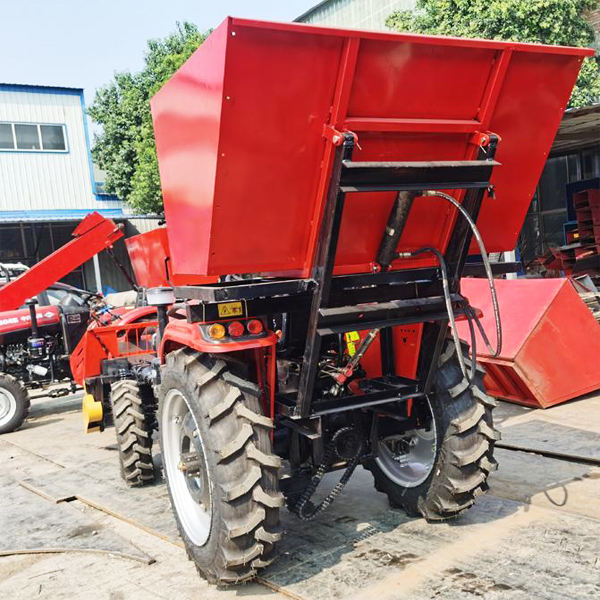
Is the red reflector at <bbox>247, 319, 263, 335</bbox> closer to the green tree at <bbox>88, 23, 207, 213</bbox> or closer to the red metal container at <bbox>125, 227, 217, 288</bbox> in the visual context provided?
the red metal container at <bbox>125, 227, 217, 288</bbox>

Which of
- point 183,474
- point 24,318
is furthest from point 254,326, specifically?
point 24,318

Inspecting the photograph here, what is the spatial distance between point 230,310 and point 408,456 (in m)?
1.83

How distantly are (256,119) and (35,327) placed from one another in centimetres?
720

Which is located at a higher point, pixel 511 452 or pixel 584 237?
pixel 584 237

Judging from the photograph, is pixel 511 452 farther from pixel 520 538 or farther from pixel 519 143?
pixel 519 143

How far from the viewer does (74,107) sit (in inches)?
1016

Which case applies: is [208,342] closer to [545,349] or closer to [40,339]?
[545,349]

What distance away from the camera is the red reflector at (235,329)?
341 cm

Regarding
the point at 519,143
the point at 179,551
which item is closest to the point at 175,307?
the point at 179,551

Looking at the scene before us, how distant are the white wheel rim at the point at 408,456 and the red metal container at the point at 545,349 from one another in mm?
2720

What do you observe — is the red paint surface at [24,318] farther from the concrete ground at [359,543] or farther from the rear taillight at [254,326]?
the rear taillight at [254,326]

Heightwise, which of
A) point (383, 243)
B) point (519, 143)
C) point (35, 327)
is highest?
point (519, 143)

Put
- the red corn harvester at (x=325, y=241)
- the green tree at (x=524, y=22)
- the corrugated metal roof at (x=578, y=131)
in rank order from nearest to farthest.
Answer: the red corn harvester at (x=325, y=241) < the corrugated metal roof at (x=578, y=131) < the green tree at (x=524, y=22)

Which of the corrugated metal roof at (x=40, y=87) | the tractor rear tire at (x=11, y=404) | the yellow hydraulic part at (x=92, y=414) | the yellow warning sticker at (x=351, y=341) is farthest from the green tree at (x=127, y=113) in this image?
the yellow warning sticker at (x=351, y=341)
